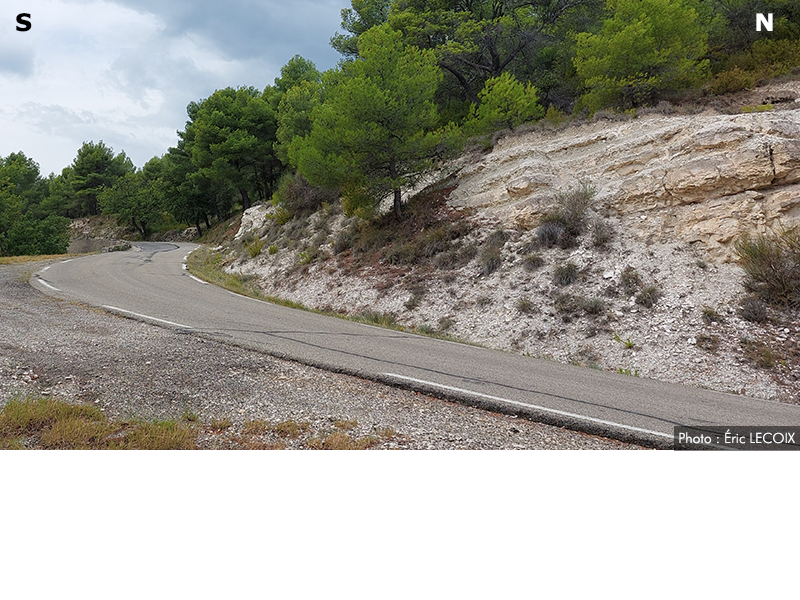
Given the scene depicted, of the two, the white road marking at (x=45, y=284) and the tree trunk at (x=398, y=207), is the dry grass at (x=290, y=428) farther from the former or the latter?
the tree trunk at (x=398, y=207)

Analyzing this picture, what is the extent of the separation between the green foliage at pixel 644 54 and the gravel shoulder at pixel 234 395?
1641 centimetres

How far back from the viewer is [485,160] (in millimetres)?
18484

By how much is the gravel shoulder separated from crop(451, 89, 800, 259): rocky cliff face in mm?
10005

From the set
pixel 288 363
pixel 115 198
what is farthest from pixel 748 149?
pixel 115 198

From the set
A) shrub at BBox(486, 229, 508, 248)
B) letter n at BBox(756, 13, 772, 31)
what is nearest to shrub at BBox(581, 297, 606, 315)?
shrub at BBox(486, 229, 508, 248)

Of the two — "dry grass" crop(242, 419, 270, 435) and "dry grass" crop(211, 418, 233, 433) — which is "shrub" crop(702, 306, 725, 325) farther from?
"dry grass" crop(211, 418, 233, 433)

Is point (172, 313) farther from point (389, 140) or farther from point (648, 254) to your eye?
point (648, 254)

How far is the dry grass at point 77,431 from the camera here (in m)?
4.53

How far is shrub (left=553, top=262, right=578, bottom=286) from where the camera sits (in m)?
13.1

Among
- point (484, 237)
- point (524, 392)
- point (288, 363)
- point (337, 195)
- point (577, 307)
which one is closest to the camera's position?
point (524, 392)

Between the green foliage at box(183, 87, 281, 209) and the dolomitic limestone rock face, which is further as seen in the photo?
the green foliage at box(183, 87, 281, 209)

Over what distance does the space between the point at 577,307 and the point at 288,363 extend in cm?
767

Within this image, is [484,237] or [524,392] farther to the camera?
[484,237]

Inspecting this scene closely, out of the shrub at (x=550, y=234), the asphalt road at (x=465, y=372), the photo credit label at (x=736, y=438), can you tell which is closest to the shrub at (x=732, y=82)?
the shrub at (x=550, y=234)
